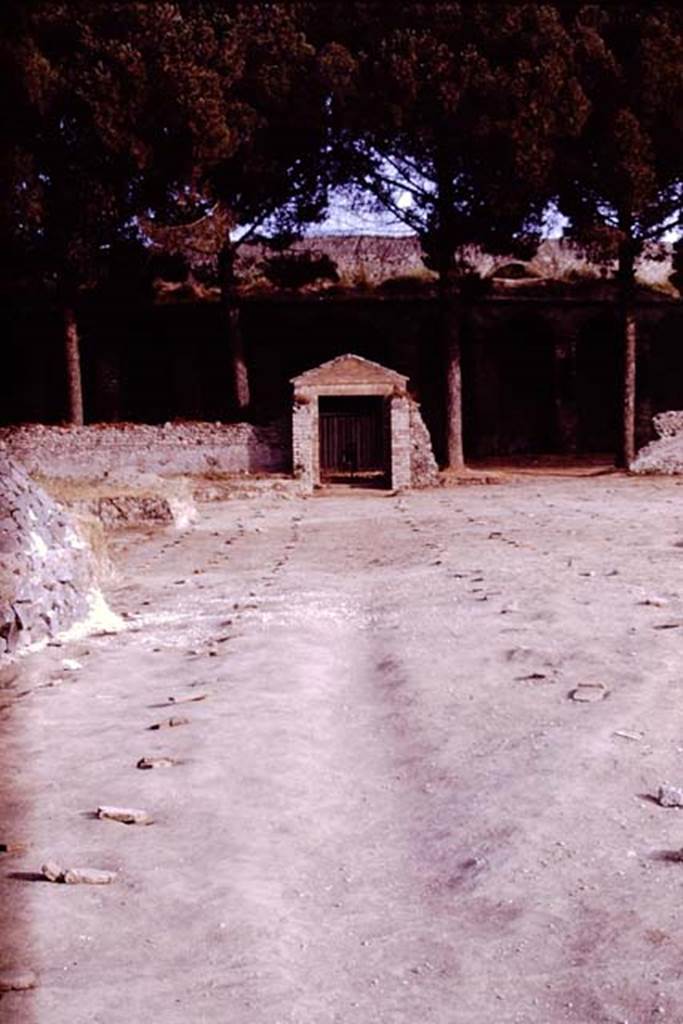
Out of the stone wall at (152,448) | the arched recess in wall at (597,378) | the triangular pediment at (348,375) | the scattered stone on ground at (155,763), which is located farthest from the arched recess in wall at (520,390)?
the scattered stone on ground at (155,763)

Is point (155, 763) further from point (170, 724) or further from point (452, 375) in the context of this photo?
point (452, 375)

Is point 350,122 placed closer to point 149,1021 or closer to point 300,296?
point 300,296

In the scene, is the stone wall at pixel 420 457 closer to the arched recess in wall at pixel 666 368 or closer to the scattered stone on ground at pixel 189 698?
the arched recess in wall at pixel 666 368

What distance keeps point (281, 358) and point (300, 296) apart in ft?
9.24

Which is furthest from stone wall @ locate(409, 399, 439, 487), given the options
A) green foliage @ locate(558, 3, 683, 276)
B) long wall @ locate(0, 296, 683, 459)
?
long wall @ locate(0, 296, 683, 459)

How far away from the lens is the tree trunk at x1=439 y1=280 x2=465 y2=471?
27188mm

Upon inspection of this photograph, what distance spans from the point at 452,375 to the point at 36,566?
20.2 meters

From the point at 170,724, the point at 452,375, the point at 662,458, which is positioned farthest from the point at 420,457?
the point at 170,724

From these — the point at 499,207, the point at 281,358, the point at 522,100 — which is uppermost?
the point at 522,100

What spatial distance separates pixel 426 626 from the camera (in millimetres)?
7977

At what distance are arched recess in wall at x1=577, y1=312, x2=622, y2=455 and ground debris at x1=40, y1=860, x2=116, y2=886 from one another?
32.9m

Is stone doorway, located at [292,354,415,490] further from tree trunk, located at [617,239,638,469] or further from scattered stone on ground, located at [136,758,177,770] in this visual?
scattered stone on ground, located at [136,758,177,770]

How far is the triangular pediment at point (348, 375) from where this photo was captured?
1019 inches

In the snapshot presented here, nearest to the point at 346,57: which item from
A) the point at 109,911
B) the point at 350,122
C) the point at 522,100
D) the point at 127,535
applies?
the point at 350,122
